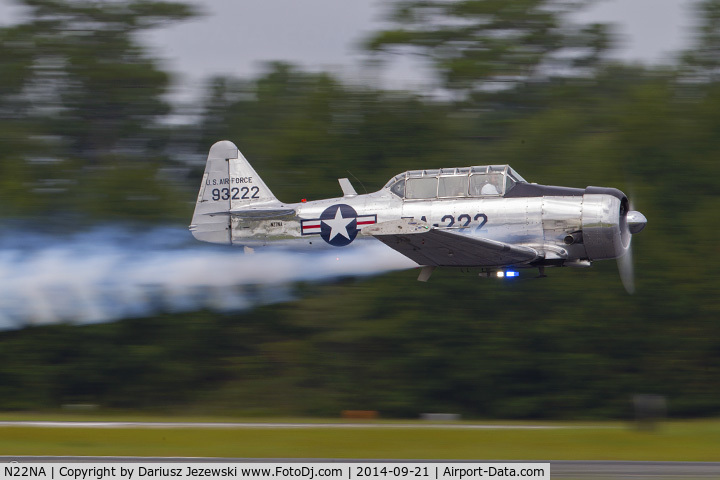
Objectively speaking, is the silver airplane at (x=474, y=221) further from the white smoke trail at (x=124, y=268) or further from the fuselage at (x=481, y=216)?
the white smoke trail at (x=124, y=268)

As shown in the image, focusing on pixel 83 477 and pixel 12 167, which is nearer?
pixel 83 477

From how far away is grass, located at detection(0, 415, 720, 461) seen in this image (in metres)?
18.5

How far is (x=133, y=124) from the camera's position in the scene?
41.2 m

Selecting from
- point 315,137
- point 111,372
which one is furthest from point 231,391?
point 315,137

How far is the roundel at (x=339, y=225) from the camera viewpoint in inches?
770

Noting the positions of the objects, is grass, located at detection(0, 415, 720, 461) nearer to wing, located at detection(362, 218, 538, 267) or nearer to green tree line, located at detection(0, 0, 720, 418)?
wing, located at detection(362, 218, 538, 267)

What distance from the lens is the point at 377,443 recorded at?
1964 cm

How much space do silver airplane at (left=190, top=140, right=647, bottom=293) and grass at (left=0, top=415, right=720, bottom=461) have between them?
325 centimetres

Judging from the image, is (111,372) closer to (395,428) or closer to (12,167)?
(12,167)

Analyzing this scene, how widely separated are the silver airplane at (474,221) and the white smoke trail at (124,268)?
2.09 ft

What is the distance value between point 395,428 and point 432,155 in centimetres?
1326
